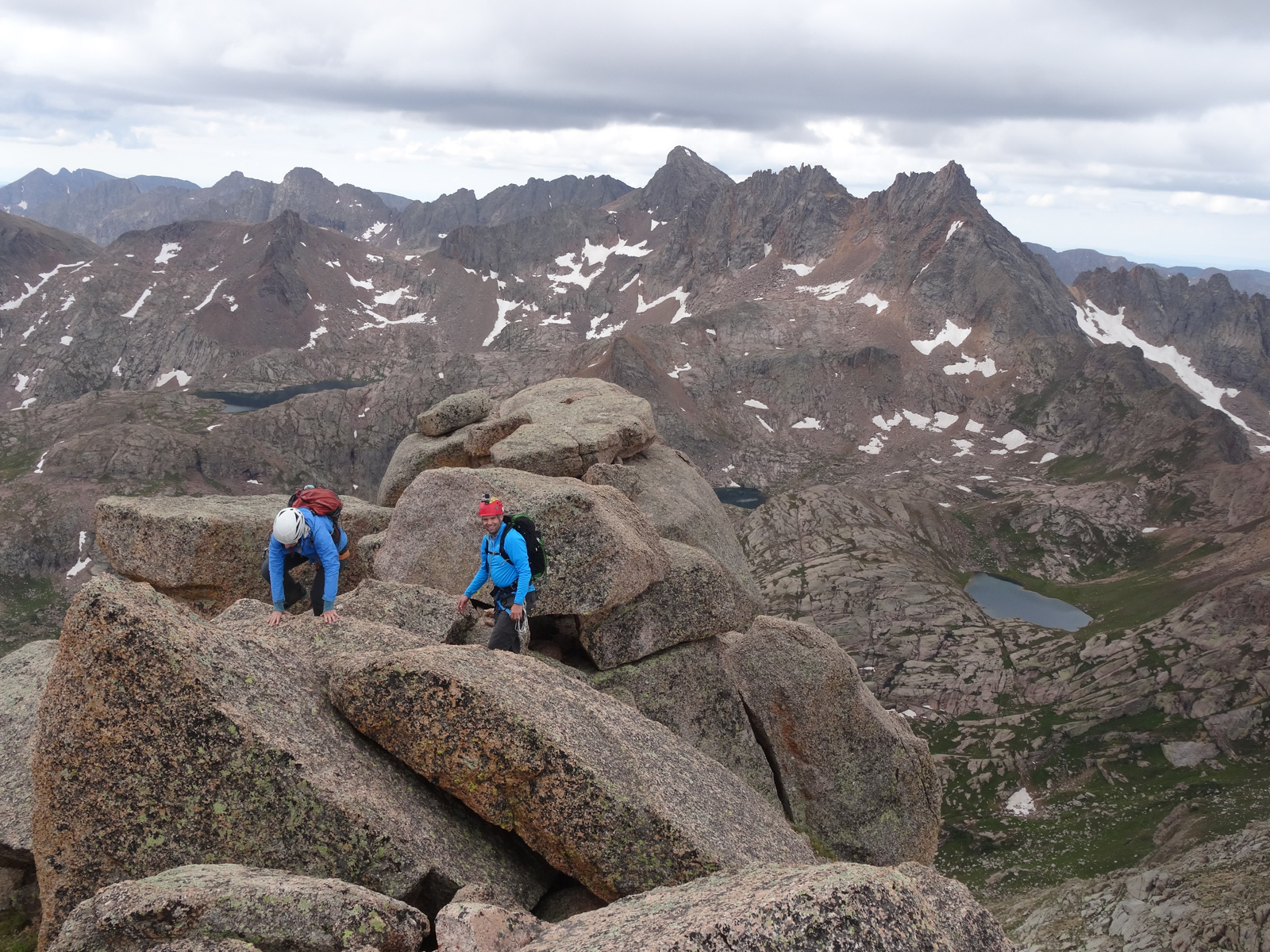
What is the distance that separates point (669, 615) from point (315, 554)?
35.5 ft

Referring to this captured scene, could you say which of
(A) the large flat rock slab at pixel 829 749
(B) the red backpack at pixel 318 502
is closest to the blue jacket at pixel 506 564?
(B) the red backpack at pixel 318 502

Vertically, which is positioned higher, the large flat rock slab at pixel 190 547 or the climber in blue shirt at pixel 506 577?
the climber in blue shirt at pixel 506 577

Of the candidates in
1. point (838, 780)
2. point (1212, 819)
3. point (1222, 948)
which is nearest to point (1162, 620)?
point (1212, 819)

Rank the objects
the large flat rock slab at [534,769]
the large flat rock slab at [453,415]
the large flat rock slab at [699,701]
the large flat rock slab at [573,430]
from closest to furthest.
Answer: the large flat rock slab at [534,769] < the large flat rock slab at [699,701] < the large flat rock slab at [573,430] < the large flat rock slab at [453,415]

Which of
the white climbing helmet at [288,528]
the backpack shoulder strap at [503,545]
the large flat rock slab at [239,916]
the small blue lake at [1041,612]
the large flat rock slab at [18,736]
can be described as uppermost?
the white climbing helmet at [288,528]

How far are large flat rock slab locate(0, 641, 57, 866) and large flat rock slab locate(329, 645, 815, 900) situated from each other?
5.37m

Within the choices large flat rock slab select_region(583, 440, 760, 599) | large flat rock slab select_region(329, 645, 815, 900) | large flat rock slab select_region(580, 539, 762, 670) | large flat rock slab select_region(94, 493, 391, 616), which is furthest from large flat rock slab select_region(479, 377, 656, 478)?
large flat rock slab select_region(329, 645, 815, 900)

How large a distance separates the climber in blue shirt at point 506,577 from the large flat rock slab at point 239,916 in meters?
7.52

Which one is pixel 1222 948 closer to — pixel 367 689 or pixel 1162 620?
pixel 367 689

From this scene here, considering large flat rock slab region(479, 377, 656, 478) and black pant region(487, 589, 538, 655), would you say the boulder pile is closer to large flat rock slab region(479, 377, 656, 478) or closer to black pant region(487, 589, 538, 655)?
black pant region(487, 589, 538, 655)

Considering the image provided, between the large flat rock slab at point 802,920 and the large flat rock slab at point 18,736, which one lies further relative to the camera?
the large flat rock slab at point 18,736

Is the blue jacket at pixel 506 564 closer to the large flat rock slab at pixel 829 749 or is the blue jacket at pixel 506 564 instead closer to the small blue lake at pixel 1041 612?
the large flat rock slab at pixel 829 749

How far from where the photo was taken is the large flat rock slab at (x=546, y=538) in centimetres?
2234

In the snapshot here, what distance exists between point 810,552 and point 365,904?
19350 cm
